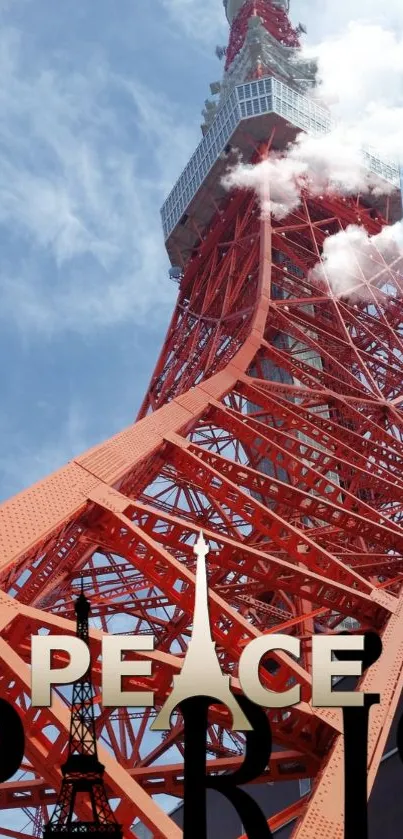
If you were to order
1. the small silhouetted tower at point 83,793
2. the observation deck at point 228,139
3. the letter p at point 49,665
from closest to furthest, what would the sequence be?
the small silhouetted tower at point 83,793, the letter p at point 49,665, the observation deck at point 228,139

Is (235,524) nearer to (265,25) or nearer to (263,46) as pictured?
(263,46)

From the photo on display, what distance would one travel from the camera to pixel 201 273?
26031 mm

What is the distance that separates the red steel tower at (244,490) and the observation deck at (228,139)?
59 mm

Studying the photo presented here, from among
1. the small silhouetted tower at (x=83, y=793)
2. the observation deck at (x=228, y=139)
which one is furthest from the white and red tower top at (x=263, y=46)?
the small silhouetted tower at (x=83, y=793)

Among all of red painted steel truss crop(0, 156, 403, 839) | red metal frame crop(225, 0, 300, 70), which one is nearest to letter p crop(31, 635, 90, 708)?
red painted steel truss crop(0, 156, 403, 839)

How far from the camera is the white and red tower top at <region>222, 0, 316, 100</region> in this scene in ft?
99.9

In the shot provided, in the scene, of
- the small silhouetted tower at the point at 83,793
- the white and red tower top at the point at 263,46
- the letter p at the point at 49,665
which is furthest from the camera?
the white and red tower top at the point at 263,46

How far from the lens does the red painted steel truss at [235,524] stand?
292 inches

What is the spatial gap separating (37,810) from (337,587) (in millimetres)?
6672

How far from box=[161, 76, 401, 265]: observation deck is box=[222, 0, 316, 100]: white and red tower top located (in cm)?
218

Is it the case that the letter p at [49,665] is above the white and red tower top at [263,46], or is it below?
below

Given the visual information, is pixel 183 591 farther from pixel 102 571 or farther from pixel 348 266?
pixel 348 266

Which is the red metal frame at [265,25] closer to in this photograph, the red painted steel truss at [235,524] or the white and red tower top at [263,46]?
the white and red tower top at [263,46]

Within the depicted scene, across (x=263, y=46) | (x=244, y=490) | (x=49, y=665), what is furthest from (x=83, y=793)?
(x=263, y=46)
